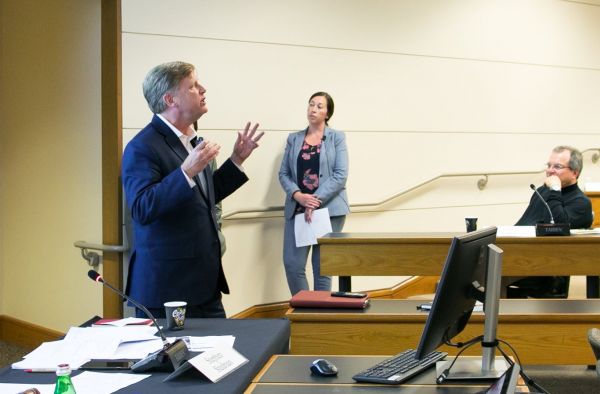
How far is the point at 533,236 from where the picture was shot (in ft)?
13.3

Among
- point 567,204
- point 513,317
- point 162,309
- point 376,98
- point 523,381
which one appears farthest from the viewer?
point 376,98

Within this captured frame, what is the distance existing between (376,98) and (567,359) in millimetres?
Answer: 2977

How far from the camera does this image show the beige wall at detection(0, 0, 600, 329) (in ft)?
14.5

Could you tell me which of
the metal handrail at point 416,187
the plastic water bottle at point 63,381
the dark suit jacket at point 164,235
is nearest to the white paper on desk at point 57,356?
the plastic water bottle at point 63,381

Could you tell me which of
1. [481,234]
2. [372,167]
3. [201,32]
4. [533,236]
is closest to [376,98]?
[372,167]

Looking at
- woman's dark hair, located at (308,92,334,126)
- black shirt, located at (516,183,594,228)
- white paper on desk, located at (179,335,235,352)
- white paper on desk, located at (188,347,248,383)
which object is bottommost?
white paper on desk, located at (179,335,235,352)

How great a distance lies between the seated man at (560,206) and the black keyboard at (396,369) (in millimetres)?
2697

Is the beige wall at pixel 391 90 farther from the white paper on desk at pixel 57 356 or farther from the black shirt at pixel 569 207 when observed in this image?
the white paper on desk at pixel 57 356

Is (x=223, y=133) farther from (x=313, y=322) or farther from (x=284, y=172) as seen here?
(x=313, y=322)

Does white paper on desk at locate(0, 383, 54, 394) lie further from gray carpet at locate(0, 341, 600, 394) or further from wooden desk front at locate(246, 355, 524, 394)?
gray carpet at locate(0, 341, 600, 394)

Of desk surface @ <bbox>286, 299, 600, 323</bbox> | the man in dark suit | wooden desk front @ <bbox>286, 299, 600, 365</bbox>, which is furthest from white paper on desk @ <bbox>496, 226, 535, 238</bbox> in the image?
the man in dark suit

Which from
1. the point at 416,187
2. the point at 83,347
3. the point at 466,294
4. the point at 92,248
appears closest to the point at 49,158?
the point at 92,248

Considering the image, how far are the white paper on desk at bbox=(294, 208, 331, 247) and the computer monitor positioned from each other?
2.82 meters

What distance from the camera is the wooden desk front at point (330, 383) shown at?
5.70 feet
